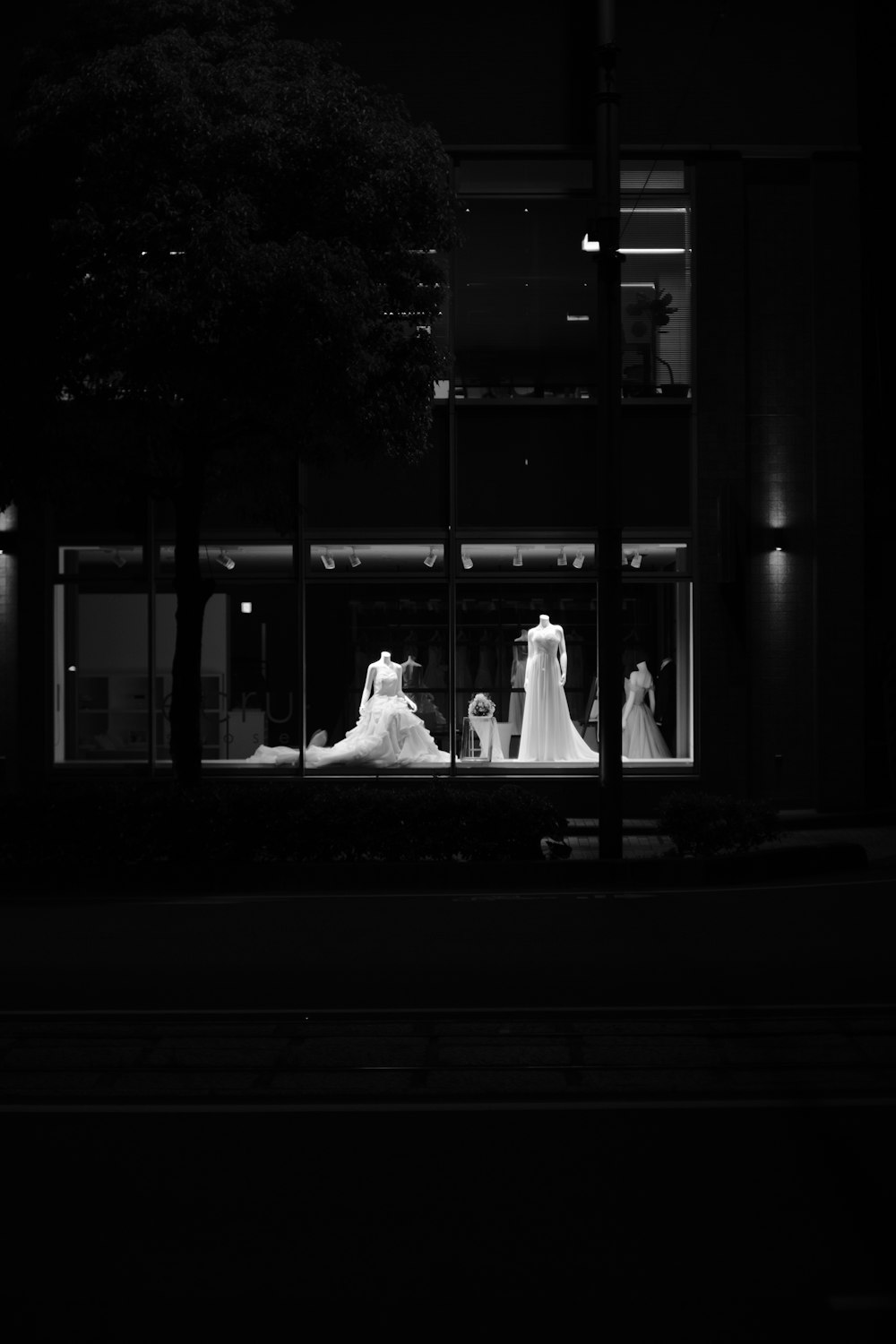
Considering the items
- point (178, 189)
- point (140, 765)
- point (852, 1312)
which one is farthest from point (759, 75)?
point (852, 1312)

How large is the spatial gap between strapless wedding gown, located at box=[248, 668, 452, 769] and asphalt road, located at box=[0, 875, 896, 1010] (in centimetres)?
718

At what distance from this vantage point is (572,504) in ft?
68.2

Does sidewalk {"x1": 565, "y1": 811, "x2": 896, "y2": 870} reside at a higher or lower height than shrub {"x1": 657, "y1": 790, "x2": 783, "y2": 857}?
lower

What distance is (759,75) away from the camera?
68.5 ft

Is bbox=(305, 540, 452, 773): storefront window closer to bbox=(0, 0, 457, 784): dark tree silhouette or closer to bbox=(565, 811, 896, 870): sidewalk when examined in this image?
bbox=(565, 811, 896, 870): sidewalk

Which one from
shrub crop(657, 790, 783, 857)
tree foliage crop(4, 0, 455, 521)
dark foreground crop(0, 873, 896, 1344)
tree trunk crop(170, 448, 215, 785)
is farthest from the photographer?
tree trunk crop(170, 448, 215, 785)

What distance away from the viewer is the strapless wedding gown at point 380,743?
67.9ft

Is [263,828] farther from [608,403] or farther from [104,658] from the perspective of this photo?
[104,658]

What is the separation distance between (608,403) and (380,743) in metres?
6.78

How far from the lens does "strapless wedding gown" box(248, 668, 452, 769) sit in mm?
20688

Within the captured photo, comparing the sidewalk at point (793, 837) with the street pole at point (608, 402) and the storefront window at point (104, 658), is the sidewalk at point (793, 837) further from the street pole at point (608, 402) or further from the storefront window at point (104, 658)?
the storefront window at point (104, 658)

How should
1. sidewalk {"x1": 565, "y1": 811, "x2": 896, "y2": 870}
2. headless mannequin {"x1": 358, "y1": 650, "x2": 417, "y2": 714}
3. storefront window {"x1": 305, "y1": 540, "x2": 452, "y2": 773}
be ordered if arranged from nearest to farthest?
1. sidewalk {"x1": 565, "y1": 811, "x2": 896, "y2": 870}
2. headless mannequin {"x1": 358, "y1": 650, "x2": 417, "y2": 714}
3. storefront window {"x1": 305, "y1": 540, "x2": 452, "y2": 773}

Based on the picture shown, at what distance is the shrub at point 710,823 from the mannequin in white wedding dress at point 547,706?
17.8 ft

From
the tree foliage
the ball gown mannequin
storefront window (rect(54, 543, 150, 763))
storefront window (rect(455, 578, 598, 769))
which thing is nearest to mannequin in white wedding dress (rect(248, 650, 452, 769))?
storefront window (rect(455, 578, 598, 769))
